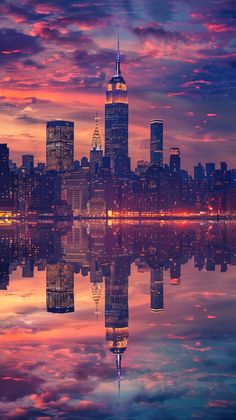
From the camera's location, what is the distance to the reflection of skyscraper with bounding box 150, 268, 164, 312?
77.0ft

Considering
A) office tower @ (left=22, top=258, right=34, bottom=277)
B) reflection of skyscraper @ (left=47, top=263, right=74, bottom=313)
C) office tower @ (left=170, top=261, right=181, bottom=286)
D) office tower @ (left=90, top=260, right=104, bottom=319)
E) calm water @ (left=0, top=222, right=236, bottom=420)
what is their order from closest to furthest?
calm water @ (left=0, top=222, right=236, bottom=420) < reflection of skyscraper @ (left=47, top=263, right=74, bottom=313) < office tower @ (left=90, top=260, right=104, bottom=319) < office tower @ (left=170, top=261, right=181, bottom=286) < office tower @ (left=22, top=258, right=34, bottom=277)

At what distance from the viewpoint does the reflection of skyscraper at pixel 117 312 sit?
53.3ft

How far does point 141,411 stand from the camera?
11.2 metres

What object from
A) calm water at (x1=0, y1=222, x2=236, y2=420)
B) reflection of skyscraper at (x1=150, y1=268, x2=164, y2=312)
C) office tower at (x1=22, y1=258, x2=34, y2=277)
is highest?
office tower at (x1=22, y1=258, x2=34, y2=277)

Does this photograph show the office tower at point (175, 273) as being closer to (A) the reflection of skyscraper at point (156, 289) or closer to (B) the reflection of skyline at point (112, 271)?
(B) the reflection of skyline at point (112, 271)

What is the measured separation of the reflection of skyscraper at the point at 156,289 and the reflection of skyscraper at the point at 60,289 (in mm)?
2808

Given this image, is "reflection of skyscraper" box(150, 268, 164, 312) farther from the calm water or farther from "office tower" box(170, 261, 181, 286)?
"office tower" box(170, 261, 181, 286)

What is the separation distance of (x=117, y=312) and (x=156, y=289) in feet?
21.8

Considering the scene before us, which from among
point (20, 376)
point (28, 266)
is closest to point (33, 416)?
point (20, 376)

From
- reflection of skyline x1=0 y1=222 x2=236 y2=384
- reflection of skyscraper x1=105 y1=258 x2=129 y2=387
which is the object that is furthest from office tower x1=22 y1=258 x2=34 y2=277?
reflection of skyscraper x1=105 y1=258 x2=129 y2=387

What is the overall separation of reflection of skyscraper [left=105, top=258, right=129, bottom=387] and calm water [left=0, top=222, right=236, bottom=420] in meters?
0.03

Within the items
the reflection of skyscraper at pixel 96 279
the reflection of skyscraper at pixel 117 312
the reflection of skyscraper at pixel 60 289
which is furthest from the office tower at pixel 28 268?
the reflection of skyscraper at pixel 117 312

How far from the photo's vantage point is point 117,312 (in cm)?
2184

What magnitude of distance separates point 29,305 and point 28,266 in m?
15.8
